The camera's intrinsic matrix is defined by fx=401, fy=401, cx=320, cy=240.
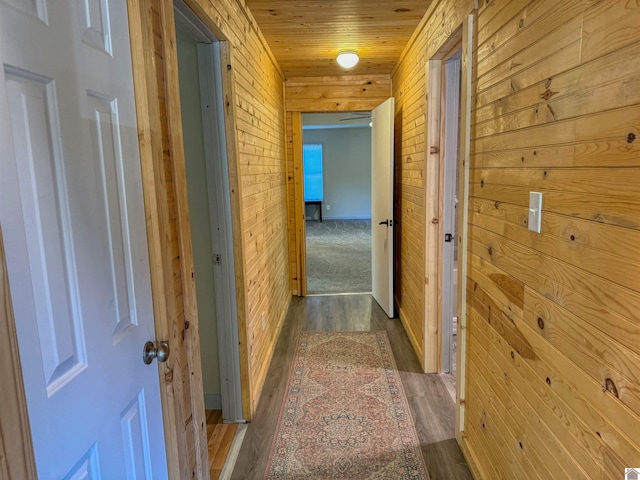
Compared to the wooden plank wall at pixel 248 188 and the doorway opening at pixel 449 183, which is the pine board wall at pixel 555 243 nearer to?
the doorway opening at pixel 449 183

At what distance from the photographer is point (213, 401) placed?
2428mm

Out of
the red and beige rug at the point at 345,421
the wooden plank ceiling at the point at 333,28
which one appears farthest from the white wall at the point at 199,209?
the wooden plank ceiling at the point at 333,28

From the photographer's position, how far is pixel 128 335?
1016mm

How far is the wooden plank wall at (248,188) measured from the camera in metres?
1.29

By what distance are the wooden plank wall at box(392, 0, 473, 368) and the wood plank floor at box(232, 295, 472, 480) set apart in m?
0.16

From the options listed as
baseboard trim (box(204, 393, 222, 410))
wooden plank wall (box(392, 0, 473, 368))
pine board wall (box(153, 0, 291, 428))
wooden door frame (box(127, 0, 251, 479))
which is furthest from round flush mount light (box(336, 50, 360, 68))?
baseboard trim (box(204, 393, 222, 410))

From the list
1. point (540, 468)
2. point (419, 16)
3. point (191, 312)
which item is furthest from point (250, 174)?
point (540, 468)

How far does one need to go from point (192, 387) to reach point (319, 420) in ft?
3.52

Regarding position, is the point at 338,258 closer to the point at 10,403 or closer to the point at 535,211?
the point at 535,211

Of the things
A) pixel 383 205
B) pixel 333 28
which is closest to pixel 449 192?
pixel 383 205

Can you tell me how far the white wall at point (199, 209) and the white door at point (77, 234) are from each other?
3.48 ft

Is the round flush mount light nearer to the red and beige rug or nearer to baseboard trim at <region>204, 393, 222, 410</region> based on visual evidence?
the red and beige rug

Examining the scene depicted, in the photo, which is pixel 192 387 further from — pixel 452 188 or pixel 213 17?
pixel 452 188

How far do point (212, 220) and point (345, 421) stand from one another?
4.42 ft
